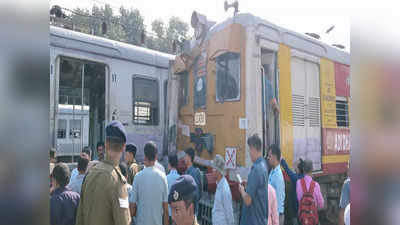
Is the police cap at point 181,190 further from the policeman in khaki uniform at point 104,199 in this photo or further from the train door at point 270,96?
the train door at point 270,96

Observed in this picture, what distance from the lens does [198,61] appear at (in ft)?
18.0

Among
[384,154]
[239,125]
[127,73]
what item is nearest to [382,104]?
[384,154]

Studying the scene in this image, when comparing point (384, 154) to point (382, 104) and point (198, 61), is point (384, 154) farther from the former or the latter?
point (198, 61)

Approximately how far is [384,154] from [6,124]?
0.95 m

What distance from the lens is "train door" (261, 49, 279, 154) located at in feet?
14.7

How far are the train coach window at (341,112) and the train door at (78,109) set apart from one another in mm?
4496

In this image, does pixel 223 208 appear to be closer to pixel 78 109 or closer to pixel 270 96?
pixel 270 96

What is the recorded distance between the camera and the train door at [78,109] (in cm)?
652

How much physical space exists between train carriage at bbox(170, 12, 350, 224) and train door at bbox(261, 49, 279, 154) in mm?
14

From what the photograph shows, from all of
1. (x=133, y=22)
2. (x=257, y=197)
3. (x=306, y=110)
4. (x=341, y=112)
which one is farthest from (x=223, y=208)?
(x=133, y=22)

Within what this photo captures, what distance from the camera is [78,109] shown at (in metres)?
7.59

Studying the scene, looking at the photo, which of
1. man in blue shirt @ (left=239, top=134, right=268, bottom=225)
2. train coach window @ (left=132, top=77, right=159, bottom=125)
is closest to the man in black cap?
man in blue shirt @ (left=239, top=134, right=268, bottom=225)

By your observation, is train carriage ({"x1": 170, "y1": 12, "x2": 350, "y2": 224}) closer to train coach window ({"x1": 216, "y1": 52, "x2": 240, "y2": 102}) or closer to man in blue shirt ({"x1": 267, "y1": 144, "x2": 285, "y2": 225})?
train coach window ({"x1": 216, "y1": 52, "x2": 240, "y2": 102})

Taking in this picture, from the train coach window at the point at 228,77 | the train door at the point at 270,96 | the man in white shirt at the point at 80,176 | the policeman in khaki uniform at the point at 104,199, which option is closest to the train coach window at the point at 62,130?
the man in white shirt at the point at 80,176
